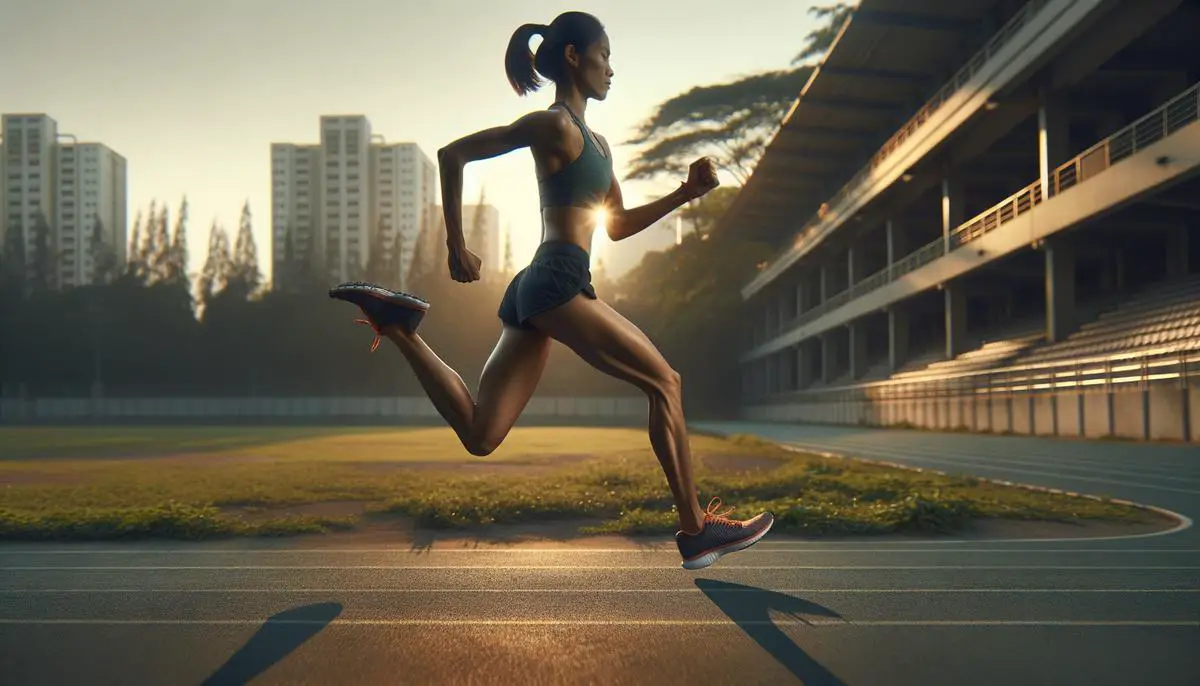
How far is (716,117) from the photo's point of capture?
1773 inches

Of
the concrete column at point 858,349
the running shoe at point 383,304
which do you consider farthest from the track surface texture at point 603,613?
the concrete column at point 858,349

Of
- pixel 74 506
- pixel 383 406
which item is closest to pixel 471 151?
pixel 74 506

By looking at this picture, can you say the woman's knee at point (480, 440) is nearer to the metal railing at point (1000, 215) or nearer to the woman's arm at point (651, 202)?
the woman's arm at point (651, 202)

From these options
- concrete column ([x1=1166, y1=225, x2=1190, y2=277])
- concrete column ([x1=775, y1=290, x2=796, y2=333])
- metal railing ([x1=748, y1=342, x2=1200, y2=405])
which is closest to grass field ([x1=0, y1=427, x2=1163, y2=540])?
metal railing ([x1=748, y1=342, x2=1200, y2=405])

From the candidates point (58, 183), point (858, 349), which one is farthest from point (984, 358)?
point (58, 183)

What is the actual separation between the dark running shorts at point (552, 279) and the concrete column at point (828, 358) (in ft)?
124

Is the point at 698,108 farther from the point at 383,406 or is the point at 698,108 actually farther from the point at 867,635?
the point at 867,635

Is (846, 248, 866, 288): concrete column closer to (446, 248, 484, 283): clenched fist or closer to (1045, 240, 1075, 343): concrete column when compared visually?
(1045, 240, 1075, 343): concrete column

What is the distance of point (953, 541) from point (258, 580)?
3.99 metres

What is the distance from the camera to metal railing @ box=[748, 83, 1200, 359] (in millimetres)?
15508

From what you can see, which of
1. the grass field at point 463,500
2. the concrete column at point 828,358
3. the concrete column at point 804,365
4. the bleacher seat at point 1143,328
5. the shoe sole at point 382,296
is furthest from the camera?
the concrete column at point 804,365

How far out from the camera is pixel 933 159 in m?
27.3

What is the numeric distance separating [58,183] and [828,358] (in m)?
105

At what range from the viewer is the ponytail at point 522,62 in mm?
3611
